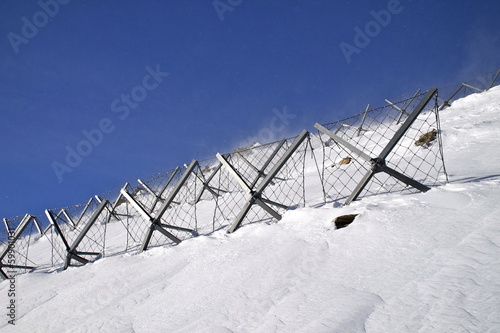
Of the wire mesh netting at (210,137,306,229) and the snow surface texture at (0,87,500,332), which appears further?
the wire mesh netting at (210,137,306,229)

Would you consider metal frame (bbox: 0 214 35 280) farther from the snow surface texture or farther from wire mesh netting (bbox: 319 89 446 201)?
wire mesh netting (bbox: 319 89 446 201)

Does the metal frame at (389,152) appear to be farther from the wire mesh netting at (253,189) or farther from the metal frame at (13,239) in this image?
the metal frame at (13,239)

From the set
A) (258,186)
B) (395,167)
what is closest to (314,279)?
(258,186)

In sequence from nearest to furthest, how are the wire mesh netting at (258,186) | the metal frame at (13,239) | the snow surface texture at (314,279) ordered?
the snow surface texture at (314,279)
the wire mesh netting at (258,186)
the metal frame at (13,239)

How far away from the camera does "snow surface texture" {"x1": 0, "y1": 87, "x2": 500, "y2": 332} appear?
177cm

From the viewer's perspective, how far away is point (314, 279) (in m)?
2.42

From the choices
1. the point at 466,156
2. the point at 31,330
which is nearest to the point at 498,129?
the point at 466,156

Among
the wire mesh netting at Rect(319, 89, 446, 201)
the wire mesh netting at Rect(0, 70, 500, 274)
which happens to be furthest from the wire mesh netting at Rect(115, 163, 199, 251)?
the wire mesh netting at Rect(319, 89, 446, 201)

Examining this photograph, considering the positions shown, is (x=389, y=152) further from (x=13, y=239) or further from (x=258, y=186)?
(x=13, y=239)

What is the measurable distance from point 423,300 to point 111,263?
4.31 m

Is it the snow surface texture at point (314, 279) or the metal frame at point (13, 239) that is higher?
the metal frame at point (13, 239)

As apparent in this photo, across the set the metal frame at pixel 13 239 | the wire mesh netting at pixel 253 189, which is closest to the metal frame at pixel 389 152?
the wire mesh netting at pixel 253 189

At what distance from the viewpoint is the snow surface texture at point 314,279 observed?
177cm

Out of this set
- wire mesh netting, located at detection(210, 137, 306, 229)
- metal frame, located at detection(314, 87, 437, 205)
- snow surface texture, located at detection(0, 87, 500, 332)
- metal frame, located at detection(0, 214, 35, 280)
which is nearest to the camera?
snow surface texture, located at detection(0, 87, 500, 332)
